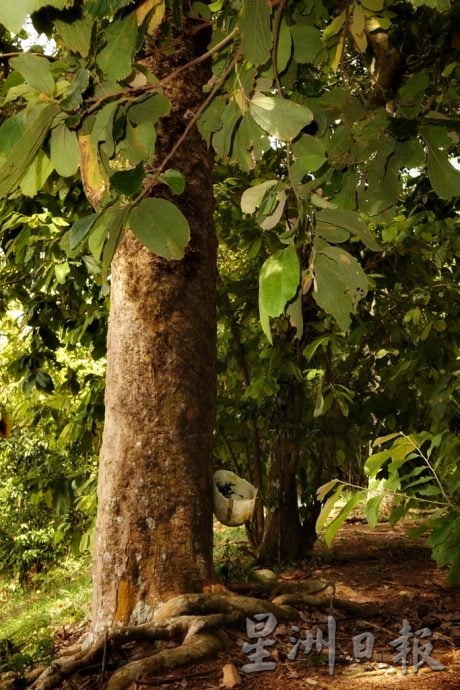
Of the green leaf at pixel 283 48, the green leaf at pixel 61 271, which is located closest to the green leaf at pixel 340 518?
the green leaf at pixel 283 48

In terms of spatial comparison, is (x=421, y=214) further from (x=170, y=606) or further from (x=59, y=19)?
(x=59, y=19)

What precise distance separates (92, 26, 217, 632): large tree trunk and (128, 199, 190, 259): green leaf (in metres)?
1.57

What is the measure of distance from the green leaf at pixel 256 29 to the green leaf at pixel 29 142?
0.34m

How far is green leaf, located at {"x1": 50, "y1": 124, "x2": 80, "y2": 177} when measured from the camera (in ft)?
3.97

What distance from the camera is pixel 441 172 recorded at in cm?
135

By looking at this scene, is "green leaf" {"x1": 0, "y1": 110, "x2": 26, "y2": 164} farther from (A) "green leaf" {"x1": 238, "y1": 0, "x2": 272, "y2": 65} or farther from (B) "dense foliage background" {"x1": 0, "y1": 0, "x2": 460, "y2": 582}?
(A) "green leaf" {"x1": 238, "y1": 0, "x2": 272, "y2": 65}

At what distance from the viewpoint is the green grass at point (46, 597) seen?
19.2ft

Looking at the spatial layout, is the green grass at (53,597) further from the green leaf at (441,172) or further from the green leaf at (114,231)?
the green leaf at (441,172)

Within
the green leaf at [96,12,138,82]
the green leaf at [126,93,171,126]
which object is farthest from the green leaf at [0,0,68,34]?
the green leaf at [126,93,171,126]

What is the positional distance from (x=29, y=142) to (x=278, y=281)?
1.49ft

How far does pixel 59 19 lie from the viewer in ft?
3.74

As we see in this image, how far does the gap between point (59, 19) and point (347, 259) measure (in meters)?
0.62

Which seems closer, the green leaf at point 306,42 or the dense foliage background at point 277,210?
the dense foliage background at point 277,210

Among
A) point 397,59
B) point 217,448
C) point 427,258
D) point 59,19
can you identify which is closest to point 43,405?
point 217,448
